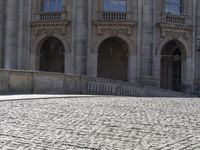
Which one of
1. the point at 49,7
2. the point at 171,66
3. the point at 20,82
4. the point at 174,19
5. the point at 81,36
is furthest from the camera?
the point at 171,66

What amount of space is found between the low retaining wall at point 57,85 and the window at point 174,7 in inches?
316

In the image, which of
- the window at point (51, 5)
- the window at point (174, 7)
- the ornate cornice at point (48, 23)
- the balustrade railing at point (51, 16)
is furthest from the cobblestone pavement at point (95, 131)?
the window at point (174, 7)

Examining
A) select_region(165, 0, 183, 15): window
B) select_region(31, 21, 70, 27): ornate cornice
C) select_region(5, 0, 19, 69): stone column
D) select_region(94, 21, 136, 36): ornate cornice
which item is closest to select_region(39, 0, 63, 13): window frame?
select_region(31, 21, 70, 27): ornate cornice

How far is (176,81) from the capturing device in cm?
3266

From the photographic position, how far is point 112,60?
100 feet

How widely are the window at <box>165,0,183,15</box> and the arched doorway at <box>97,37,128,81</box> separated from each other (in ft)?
15.5

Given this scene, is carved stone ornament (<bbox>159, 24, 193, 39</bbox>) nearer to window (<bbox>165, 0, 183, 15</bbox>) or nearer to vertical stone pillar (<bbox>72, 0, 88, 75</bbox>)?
window (<bbox>165, 0, 183, 15</bbox>)

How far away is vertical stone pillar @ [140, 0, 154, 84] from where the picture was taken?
2723 cm

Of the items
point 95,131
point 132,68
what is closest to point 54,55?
point 132,68

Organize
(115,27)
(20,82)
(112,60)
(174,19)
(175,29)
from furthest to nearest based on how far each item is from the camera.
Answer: (112,60) → (174,19) → (175,29) → (115,27) → (20,82)

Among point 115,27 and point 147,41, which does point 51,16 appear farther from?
point 147,41

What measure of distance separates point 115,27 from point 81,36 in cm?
260

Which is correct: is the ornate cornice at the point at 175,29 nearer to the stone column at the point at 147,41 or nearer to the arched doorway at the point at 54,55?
the stone column at the point at 147,41

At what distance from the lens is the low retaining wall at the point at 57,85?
17.5 m
